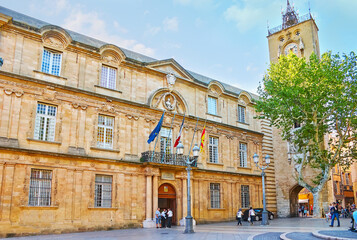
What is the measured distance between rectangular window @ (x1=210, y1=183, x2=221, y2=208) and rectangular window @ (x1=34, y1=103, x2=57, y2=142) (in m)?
13.1

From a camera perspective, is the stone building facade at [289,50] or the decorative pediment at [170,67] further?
the stone building facade at [289,50]

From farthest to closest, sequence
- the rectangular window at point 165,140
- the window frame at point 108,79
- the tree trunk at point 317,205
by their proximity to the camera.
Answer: the tree trunk at point 317,205
the rectangular window at point 165,140
the window frame at point 108,79

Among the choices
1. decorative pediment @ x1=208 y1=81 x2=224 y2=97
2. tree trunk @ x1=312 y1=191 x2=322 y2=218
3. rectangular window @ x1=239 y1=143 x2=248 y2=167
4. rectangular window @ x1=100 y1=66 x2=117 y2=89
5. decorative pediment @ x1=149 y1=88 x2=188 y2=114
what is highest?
decorative pediment @ x1=208 y1=81 x2=224 y2=97

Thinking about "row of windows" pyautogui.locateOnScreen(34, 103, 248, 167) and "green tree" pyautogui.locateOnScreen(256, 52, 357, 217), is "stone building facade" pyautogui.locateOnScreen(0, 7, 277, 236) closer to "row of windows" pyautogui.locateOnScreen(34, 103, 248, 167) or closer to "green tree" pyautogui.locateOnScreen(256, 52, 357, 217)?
"row of windows" pyautogui.locateOnScreen(34, 103, 248, 167)

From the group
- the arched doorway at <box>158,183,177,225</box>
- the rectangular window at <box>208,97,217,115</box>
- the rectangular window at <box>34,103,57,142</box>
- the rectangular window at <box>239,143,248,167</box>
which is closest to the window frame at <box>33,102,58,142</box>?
the rectangular window at <box>34,103,57,142</box>

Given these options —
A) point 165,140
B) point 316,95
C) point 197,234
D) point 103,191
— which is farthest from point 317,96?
point 103,191

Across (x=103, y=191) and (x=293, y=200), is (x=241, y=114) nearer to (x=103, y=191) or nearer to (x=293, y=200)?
(x=293, y=200)

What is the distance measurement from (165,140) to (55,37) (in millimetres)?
9932

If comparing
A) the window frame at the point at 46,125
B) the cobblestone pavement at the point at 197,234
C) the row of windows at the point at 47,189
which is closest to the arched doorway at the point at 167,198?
the row of windows at the point at 47,189

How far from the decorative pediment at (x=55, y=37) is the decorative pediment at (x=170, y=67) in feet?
19.9

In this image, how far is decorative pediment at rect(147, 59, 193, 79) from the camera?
24.6 meters

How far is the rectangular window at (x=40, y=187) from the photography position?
1777 cm

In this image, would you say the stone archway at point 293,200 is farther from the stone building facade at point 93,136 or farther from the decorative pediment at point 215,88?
the decorative pediment at point 215,88

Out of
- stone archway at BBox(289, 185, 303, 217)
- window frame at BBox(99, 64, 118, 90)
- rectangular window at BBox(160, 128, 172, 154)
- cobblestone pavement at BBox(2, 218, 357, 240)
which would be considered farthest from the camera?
stone archway at BBox(289, 185, 303, 217)
